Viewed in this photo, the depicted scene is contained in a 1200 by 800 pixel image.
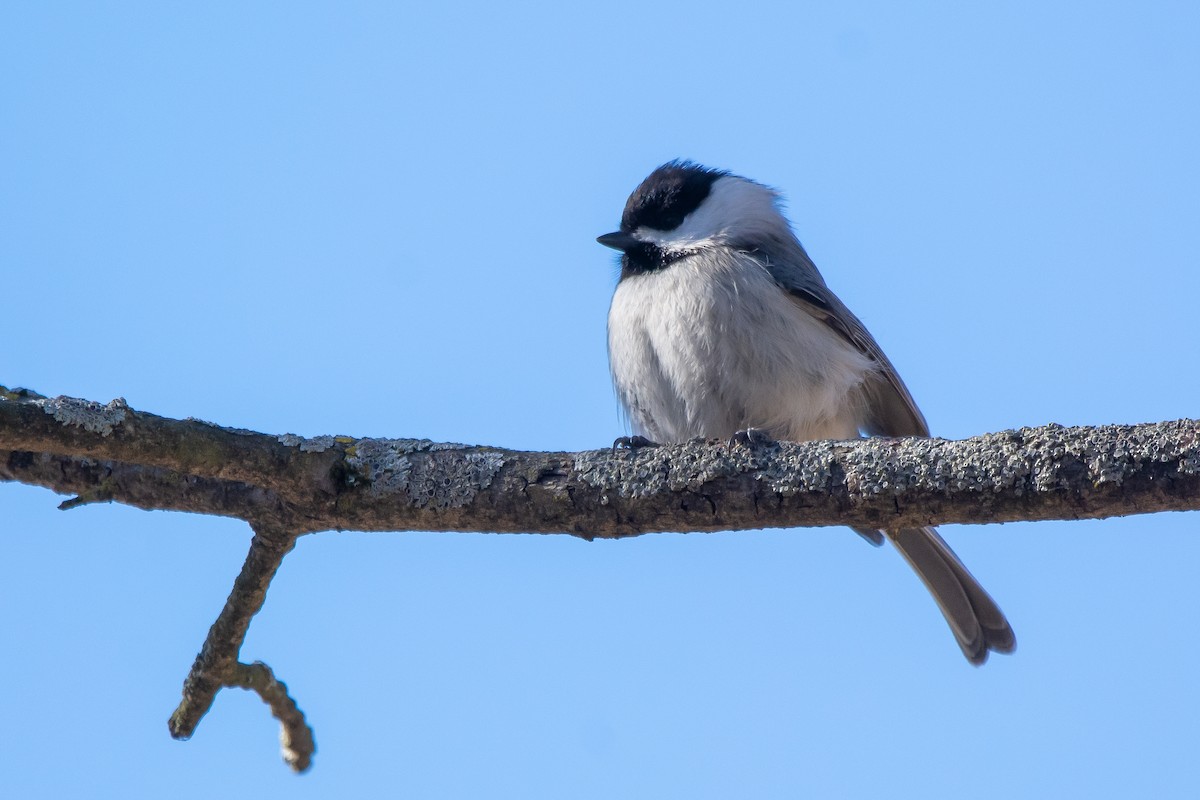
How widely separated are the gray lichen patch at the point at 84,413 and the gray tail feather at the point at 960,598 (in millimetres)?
3212

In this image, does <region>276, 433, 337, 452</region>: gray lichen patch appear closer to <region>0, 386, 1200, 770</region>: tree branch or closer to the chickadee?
<region>0, 386, 1200, 770</region>: tree branch

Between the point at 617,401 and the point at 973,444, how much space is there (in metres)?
2.45

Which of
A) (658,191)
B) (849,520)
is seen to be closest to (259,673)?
(849,520)

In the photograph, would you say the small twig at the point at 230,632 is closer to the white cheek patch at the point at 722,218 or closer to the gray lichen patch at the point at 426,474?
the gray lichen patch at the point at 426,474

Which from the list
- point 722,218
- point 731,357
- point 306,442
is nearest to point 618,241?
point 722,218

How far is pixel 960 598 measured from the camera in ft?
15.7

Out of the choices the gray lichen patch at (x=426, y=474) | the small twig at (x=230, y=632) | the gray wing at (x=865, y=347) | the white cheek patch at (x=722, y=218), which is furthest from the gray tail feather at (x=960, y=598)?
the small twig at (x=230, y=632)

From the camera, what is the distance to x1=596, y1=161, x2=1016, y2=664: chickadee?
461cm

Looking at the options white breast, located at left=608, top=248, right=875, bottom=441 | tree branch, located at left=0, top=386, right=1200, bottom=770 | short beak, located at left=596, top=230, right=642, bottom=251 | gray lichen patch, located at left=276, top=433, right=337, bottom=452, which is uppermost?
short beak, located at left=596, top=230, right=642, bottom=251

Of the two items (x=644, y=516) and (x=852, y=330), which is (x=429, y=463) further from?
(x=852, y=330)

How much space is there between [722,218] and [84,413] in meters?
3.34

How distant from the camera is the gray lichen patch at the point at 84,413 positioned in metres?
2.72

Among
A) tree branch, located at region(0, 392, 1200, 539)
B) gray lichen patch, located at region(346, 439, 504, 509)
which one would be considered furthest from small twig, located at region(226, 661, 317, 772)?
gray lichen patch, located at region(346, 439, 504, 509)

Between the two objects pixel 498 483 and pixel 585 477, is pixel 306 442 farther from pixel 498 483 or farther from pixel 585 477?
pixel 585 477
